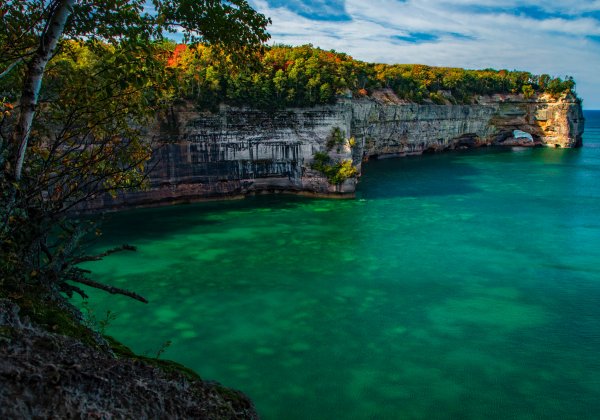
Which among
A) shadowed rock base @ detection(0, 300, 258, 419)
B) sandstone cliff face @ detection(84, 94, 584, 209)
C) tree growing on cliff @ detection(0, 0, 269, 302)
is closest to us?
shadowed rock base @ detection(0, 300, 258, 419)

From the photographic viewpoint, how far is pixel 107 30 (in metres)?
5.98

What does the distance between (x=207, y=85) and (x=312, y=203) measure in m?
11.7

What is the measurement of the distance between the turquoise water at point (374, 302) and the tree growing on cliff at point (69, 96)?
8584mm

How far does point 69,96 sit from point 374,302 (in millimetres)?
14758

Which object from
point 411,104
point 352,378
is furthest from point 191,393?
point 411,104

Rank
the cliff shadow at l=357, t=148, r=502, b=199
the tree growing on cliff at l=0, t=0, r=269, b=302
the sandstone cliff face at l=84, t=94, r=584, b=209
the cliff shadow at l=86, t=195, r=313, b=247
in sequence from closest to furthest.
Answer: the tree growing on cliff at l=0, t=0, r=269, b=302, the cliff shadow at l=86, t=195, r=313, b=247, the sandstone cliff face at l=84, t=94, r=584, b=209, the cliff shadow at l=357, t=148, r=502, b=199

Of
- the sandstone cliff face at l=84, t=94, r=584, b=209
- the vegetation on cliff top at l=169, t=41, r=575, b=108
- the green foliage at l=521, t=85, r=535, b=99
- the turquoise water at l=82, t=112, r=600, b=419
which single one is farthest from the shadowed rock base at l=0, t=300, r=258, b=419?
the green foliage at l=521, t=85, r=535, b=99

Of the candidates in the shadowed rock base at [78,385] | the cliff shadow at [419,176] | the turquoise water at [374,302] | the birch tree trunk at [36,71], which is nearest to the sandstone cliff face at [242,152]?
the turquoise water at [374,302]

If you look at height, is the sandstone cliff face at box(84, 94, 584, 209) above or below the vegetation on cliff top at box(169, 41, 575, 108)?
below

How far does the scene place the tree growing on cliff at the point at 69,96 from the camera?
4.72 meters

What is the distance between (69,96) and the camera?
20.5 feet

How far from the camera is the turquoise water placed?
1292 centimetres

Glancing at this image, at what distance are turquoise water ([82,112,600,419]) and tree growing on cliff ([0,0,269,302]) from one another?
858 centimetres

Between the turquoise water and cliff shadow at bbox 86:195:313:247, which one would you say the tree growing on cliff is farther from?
cliff shadow at bbox 86:195:313:247
